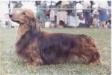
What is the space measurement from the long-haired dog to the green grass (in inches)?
1.1

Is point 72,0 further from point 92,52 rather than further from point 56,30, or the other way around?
point 92,52

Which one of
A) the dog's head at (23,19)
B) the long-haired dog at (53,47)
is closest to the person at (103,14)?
the long-haired dog at (53,47)

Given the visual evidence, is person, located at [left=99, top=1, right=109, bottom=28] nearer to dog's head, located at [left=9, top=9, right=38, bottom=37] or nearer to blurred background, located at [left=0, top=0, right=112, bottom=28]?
blurred background, located at [left=0, top=0, right=112, bottom=28]

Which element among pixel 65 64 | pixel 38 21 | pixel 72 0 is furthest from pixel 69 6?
pixel 65 64

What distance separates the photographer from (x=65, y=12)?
6.17 feet

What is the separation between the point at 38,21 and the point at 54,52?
19cm

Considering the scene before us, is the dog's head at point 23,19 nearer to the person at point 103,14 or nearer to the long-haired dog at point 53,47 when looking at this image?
the long-haired dog at point 53,47

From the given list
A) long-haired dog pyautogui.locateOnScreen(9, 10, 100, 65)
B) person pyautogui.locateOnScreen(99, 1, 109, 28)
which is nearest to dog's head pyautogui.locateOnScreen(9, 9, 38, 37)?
long-haired dog pyautogui.locateOnScreen(9, 10, 100, 65)

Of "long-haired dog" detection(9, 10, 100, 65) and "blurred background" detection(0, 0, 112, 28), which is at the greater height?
"blurred background" detection(0, 0, 112, 28)

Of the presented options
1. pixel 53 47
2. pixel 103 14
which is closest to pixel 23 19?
pixel 53 47

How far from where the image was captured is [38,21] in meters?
1.87

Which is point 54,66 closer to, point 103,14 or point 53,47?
point 53,47

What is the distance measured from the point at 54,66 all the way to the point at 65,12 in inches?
11.9

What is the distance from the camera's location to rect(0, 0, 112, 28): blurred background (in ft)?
6.11
